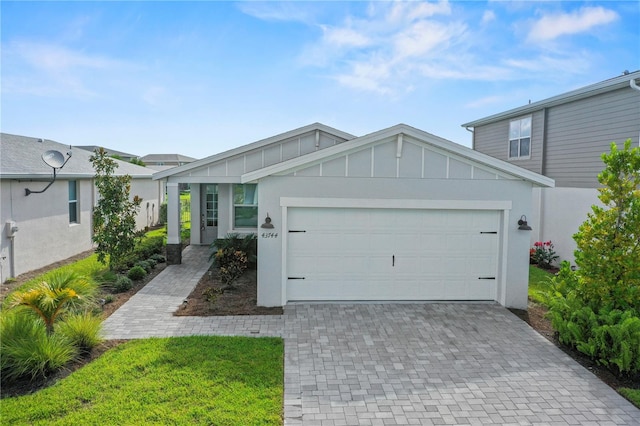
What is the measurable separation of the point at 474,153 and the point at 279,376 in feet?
19.6

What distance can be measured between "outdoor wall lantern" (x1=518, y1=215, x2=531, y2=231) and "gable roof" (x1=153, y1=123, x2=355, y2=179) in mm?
6281

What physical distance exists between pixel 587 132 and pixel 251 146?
1034 centimetres

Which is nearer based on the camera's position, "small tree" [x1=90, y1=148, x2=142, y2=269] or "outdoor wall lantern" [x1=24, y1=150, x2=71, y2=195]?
"outdoor wall lantern" [x1=24, y1=150, x2=71, y2=195]

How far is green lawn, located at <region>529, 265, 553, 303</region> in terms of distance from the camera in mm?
10180

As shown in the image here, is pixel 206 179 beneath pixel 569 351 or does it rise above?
above

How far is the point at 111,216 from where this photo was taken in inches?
461

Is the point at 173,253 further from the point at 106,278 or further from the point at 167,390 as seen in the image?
the point at 167,390

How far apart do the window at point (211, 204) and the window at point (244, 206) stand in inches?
51.7

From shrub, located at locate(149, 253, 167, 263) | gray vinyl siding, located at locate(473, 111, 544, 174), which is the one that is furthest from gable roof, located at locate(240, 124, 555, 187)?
gray vinyl siding, located at locate(473, 111, 544, 174)

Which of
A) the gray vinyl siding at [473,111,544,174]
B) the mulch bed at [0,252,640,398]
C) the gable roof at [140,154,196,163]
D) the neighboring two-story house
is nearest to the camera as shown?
the mulch bed at [0,252,640,398]

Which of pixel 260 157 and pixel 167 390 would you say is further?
pixel 260 157

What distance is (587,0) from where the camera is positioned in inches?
464

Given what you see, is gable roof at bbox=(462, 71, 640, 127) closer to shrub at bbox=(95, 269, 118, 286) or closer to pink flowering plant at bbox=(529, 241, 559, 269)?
pink flowering plant at bbox=(529, 241, 559, 269)

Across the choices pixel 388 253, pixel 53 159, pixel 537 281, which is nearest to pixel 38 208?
pixel 53 159
